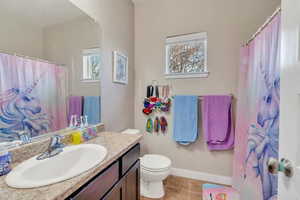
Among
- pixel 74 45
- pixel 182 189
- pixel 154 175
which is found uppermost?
pixel 74 45

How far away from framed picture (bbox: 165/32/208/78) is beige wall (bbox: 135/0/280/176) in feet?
0.24

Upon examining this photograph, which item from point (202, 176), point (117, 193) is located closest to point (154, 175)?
point (117, 193)

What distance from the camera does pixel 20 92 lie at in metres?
0.87

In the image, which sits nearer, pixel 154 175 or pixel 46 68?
pixel 46 68

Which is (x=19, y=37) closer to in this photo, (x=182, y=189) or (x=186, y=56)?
(x=186, y=56)

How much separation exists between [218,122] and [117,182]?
145cm

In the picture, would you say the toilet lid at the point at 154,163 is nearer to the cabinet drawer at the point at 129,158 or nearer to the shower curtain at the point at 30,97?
the cabinet drawer at the point at 129,158

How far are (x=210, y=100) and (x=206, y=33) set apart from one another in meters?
0.91

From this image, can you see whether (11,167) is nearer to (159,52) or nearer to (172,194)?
(172,194)

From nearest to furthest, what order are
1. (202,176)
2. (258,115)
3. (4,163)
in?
(4,163), (258,115), (202,176)

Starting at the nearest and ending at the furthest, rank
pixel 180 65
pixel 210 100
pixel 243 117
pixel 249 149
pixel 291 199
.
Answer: pixel 291 199, pixel 249 149, pixel 243 117, pixel 210 100, pixel 180 65

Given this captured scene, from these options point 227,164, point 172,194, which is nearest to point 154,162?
point 172,194

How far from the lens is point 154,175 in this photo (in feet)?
5.11

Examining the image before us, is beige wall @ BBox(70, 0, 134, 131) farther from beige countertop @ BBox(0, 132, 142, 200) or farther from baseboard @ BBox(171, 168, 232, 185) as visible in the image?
baseboard @ BBox(171, 168, 232, 185)
